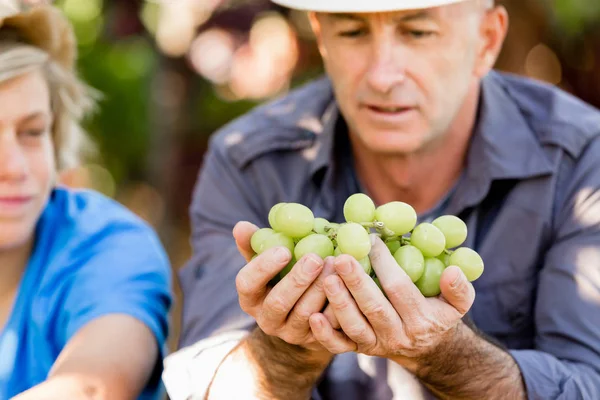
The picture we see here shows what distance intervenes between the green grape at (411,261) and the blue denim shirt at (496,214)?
0.47 metres

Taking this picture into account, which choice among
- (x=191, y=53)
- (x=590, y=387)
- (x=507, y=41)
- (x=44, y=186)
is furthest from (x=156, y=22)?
(x=590, y=387)

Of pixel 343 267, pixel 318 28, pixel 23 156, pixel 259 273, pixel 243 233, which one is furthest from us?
pixel 318 28

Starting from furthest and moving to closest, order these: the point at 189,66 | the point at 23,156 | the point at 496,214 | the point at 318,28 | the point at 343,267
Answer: the point at 189,66
the point at 318,28
the point at 496,214
the point at 23,156
the point at 343,267

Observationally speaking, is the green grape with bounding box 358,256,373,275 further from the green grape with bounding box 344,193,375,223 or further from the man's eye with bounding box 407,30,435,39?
the man's eye with bounding box 407,30,435,39

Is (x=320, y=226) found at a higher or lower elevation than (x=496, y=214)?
higher

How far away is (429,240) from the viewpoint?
1.70m

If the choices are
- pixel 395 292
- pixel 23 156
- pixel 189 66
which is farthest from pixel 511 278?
pixel 189 66

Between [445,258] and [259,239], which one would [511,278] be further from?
[259,239]

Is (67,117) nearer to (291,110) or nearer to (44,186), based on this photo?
(44,186)

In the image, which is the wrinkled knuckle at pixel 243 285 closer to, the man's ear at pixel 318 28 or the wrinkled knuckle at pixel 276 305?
the wrinkled knuckle at pixel 276 305

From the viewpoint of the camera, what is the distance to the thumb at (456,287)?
161cm

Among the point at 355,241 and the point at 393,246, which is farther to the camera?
the point at 393,246

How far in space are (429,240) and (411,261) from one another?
0.20ft

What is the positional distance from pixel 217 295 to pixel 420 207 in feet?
2.22
